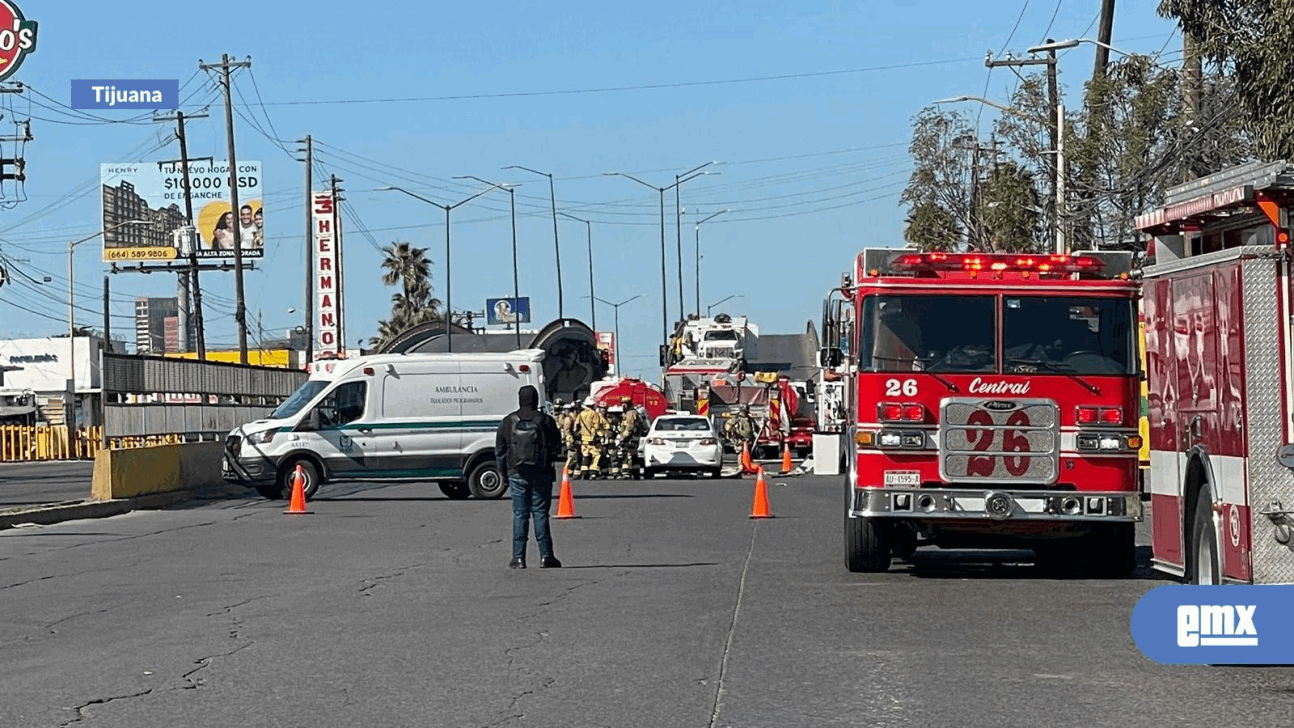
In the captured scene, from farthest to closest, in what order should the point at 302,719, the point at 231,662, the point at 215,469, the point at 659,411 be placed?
the point at 659,411 < the point at 215,469 < the point at 231,662 < the point at 302,719

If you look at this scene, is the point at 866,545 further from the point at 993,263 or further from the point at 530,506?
the point at 530,506

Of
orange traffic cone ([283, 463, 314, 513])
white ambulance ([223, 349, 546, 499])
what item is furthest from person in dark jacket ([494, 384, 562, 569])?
white ambulance ([223, 349, 546, 499])

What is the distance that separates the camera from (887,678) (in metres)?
10.4

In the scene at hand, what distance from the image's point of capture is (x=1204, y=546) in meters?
12.0

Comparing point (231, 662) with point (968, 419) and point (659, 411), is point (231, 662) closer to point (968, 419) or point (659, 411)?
point (968, 419)

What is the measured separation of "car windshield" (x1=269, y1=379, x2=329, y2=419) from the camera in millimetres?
31625

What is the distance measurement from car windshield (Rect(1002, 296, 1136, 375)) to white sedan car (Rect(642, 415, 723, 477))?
26780 mm

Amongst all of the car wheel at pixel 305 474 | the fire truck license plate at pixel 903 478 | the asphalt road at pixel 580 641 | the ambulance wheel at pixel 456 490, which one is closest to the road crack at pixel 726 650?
the asphalt road at pixel 580 641

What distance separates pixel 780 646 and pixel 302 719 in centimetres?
354

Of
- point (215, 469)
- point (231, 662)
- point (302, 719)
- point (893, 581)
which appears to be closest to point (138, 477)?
point (215, 469)

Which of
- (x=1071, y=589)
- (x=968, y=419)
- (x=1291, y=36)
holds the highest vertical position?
(x=1291, y=36)

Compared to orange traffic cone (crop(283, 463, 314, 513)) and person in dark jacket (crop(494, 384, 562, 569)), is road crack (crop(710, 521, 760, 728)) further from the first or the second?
orange traffic cone (crop(283, 463, 314, 513))

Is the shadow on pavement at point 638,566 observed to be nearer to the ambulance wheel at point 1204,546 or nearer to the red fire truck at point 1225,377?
the red fire truck at point 1225,377

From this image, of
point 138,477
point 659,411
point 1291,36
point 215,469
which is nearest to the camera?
point 1291,36
